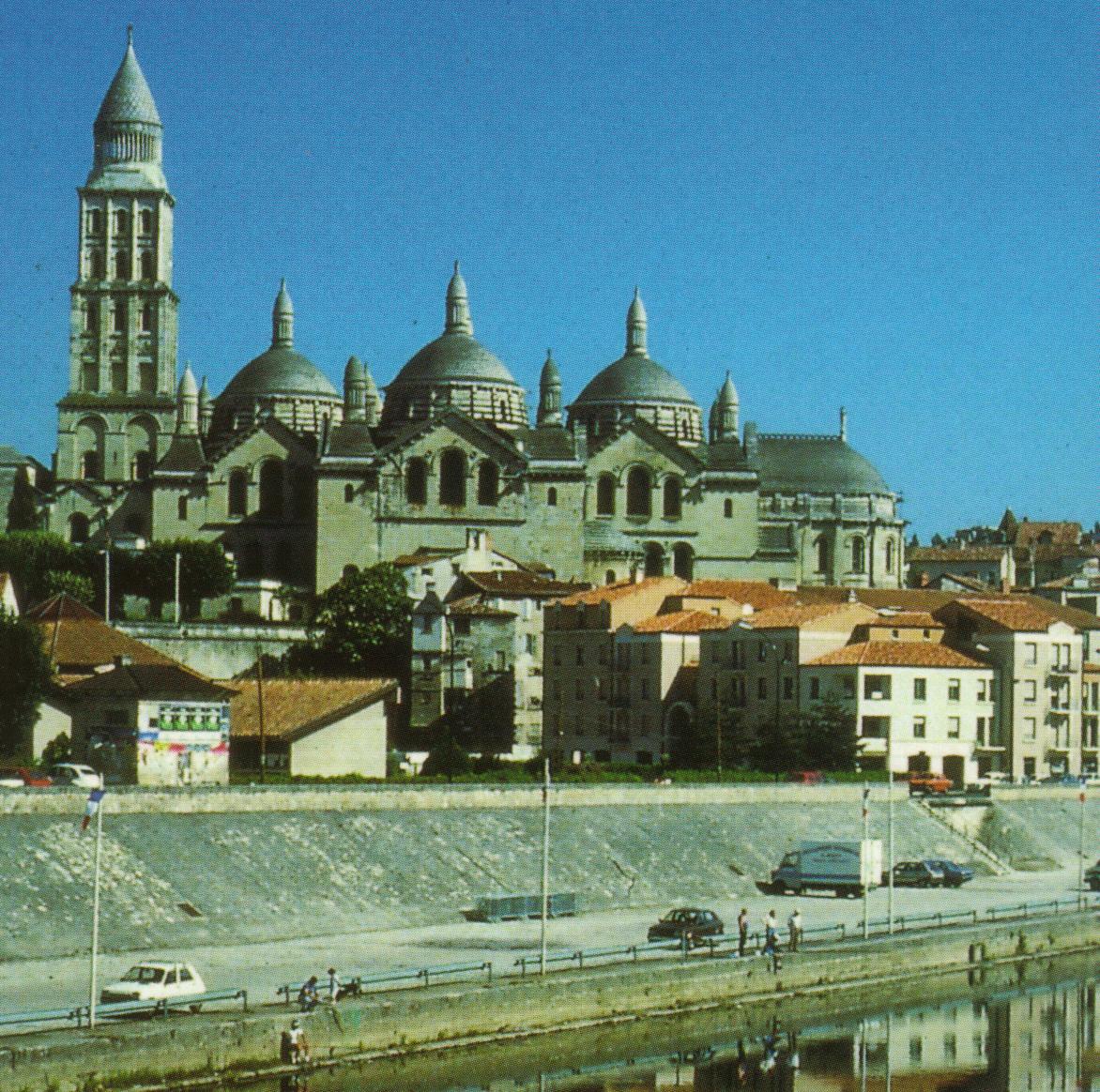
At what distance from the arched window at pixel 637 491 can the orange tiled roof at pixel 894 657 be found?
140ft

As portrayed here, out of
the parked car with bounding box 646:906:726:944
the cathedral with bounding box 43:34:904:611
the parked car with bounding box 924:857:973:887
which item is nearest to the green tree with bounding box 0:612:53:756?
the parked car with bounding box 646:906:726:944

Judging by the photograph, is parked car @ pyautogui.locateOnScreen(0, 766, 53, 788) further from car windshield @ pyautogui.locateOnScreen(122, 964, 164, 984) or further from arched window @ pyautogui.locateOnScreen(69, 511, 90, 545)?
arched window @ pyautogui.locateOnScreen(69, 511, 90, 545)

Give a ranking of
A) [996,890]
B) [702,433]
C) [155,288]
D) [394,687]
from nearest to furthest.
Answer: [996,890]
[394,687]
[155,288]
[702,433]

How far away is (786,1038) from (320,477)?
258 ft

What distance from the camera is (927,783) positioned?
3039 inches

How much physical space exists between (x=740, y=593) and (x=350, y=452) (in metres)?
28.2

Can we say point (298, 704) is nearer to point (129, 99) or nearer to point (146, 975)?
point (146, 975)

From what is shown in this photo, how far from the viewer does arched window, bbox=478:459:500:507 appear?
122125 mm

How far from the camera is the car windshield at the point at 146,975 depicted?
128ft

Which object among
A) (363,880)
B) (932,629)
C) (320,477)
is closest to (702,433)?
(320,477)

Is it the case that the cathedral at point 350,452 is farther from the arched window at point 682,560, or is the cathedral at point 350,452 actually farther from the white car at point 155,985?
the white car at point 155,985

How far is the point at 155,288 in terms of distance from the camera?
131000mm

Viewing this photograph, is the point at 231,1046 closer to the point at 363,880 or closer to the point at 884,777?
the point at 363,880

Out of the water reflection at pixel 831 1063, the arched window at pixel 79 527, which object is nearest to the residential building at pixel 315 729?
the water reflection at pixel 831 1063
